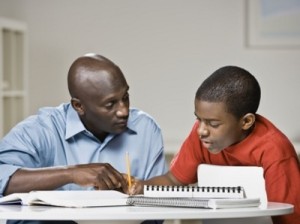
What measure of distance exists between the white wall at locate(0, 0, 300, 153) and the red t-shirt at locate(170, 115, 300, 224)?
249 centimetres

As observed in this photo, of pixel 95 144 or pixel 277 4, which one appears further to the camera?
pixel 277 4

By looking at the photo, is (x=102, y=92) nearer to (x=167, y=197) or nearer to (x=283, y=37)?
(x=167, y=197)

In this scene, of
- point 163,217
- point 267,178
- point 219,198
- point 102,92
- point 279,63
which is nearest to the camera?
point 163,217

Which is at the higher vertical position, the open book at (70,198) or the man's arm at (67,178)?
the man's arm at (67,178)

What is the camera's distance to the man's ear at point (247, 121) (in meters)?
1.94

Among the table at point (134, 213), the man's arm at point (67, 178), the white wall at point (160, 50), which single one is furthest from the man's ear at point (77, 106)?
the white wall at point (160, 50)

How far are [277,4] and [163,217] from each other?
3248 mm

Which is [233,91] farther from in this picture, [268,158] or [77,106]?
[77,106]

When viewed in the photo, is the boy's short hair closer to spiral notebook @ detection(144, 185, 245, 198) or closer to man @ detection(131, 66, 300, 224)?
man @ detection(131, 66, 300, 224)

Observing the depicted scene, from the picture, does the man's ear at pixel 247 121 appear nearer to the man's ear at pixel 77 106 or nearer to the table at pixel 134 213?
the table at pixel 134 213

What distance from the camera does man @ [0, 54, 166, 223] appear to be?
214cm

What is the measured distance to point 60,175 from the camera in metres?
1.91

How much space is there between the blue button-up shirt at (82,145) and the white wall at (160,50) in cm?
233

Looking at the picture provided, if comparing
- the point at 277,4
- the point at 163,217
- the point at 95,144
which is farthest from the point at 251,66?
the point at 163,217
